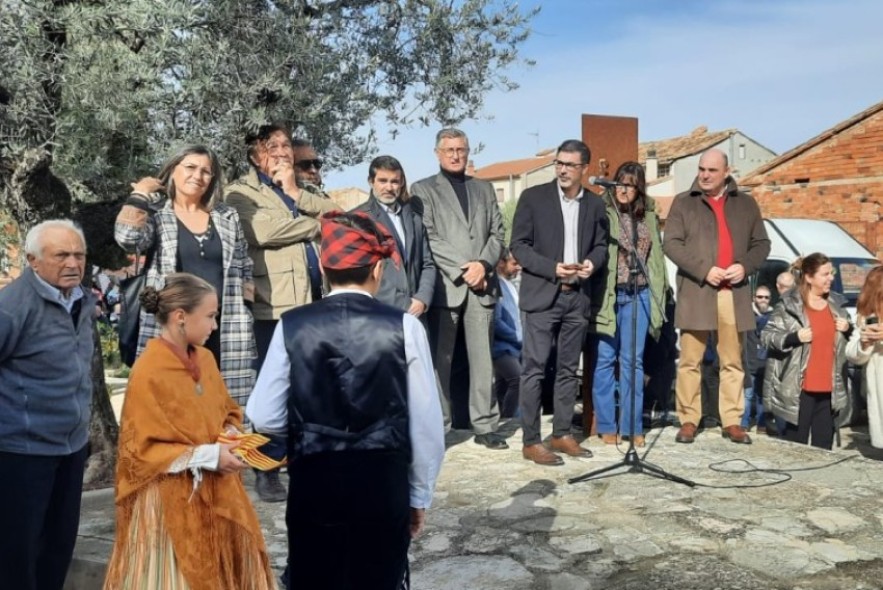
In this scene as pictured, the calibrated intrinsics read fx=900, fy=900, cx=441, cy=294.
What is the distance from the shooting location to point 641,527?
16.6ft

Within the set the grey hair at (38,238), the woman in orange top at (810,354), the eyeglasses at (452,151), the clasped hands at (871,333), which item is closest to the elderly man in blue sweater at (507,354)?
the eyeglasses at (452,151)

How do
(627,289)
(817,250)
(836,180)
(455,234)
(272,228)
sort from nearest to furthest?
(272,228) < (455,234) < (627,289) < (817,250) < (836,180)

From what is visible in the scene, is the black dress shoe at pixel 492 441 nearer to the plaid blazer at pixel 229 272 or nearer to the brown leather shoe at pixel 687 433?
the brown leather shoe at pixel 687 433

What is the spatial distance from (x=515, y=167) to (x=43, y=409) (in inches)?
2683

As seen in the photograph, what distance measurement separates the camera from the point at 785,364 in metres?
7.69

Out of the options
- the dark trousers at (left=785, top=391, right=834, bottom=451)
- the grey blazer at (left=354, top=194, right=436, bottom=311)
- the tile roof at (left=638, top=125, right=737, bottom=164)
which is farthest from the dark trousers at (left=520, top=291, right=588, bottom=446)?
the tile roof at (left=638, top=125, right=737, bottom=164)

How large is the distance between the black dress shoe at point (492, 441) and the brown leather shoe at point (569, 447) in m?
0.39

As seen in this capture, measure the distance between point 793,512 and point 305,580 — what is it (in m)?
3.50

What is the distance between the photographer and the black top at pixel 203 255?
500 cm

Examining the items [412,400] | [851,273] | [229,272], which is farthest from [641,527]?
[851,273]

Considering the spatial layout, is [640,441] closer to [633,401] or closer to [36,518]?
[633,401]

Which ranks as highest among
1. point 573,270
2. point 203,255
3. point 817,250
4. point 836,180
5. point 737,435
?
point 836,180

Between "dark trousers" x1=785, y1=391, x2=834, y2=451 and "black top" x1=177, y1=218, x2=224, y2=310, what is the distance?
5097 millimetres

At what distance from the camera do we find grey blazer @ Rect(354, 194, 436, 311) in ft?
20.5
